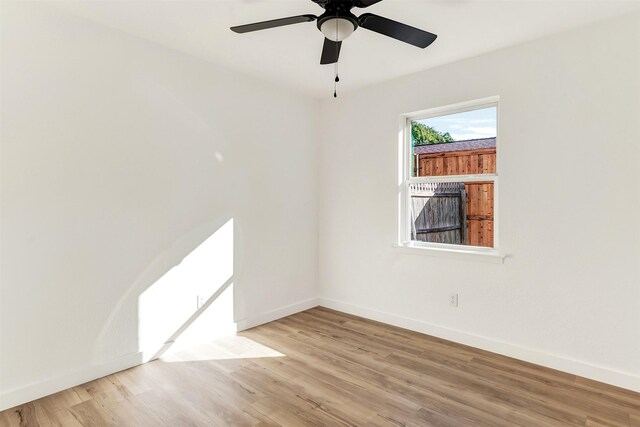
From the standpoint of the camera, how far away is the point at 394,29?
1.91 metres

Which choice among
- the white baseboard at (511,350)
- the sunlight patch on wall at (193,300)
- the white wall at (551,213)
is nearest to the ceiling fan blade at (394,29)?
the white wall at (551,213)

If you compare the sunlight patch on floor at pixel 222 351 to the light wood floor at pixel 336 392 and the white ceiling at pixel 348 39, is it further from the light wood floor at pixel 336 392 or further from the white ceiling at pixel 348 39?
the white ceiling at pixel 348 39

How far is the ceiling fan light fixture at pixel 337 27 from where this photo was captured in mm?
1751

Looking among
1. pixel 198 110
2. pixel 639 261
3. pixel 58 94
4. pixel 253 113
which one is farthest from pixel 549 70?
pixel 58 94

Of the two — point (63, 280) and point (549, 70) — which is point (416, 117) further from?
point (63, 280)

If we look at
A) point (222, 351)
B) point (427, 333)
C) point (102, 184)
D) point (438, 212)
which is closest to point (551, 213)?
point (438, 212)

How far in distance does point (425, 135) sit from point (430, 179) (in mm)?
458

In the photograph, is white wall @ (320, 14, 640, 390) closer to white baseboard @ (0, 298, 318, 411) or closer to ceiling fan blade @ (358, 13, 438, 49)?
ceiling fan blade @ (358, 13, 438, 49)

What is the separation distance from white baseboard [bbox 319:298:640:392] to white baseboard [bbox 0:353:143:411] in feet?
7.24

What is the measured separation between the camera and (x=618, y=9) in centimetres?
223

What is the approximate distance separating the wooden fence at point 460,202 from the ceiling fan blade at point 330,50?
157 cm

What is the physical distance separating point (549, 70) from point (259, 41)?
2203mm

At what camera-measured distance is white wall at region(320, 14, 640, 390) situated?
7.64 feet

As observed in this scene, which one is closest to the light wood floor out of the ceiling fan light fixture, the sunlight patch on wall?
the sunlight patch on wall
